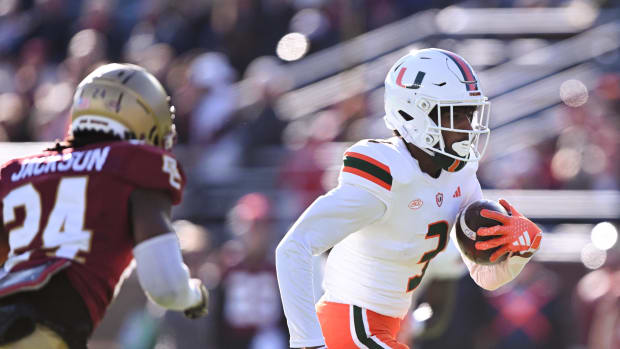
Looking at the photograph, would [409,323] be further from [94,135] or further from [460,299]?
[460,299]

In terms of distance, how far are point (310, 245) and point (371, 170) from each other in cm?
33

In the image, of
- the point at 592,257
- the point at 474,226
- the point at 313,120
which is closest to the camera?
the point at 474,226

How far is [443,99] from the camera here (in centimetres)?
388

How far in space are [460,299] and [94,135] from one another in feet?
15.0

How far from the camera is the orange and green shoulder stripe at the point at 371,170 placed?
3.71 metres

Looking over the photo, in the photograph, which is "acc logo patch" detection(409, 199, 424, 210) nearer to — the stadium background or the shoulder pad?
the shoulder pad

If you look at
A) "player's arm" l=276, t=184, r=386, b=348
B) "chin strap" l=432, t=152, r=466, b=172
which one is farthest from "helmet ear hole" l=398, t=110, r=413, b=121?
"player's arm" l=276, t=184, r=386, b=348

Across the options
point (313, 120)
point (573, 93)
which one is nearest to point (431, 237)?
point (313, 120)

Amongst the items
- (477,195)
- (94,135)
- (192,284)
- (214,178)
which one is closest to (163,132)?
(94,135)

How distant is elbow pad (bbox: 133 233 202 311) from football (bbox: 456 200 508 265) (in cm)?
102

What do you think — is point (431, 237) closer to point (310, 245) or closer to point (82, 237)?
point (310, 245)

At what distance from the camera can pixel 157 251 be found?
348 cm

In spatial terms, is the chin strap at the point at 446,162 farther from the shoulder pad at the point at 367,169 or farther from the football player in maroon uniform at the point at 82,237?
the football player in maroon uniform at the point at 82,237

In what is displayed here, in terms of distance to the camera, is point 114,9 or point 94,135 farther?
point 114,9
